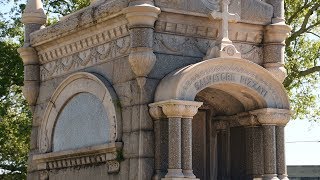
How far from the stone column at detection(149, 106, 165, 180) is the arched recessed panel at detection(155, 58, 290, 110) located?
0.19m

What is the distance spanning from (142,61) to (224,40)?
4.89 feet

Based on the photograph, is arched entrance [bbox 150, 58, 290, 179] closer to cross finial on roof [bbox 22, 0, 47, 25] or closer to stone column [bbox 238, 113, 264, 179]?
stone column [bbox 238, 113, 264, 179]

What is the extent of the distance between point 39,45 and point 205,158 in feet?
13.2

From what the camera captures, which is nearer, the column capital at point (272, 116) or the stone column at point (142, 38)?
the stone column at point (142, 38)

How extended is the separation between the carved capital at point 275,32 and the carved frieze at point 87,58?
8.61ft

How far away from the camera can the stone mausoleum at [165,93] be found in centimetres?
1274

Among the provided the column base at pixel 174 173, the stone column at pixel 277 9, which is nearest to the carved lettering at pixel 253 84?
the stone column at pixel 277 9

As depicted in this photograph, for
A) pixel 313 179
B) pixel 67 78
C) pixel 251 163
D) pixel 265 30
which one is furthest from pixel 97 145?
pixel 313 179

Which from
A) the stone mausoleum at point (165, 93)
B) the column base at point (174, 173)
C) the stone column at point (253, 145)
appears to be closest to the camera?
the column base at point (174, 173)

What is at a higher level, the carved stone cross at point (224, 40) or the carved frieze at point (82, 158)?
the carved stone cross at point (224, 40)

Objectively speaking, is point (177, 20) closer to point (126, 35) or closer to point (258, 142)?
point (126, 35)

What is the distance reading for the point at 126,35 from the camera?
13.4 metres

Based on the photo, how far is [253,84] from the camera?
1335 cm

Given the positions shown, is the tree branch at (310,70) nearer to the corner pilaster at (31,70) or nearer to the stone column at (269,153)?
the corner pilaster at (31,70)
